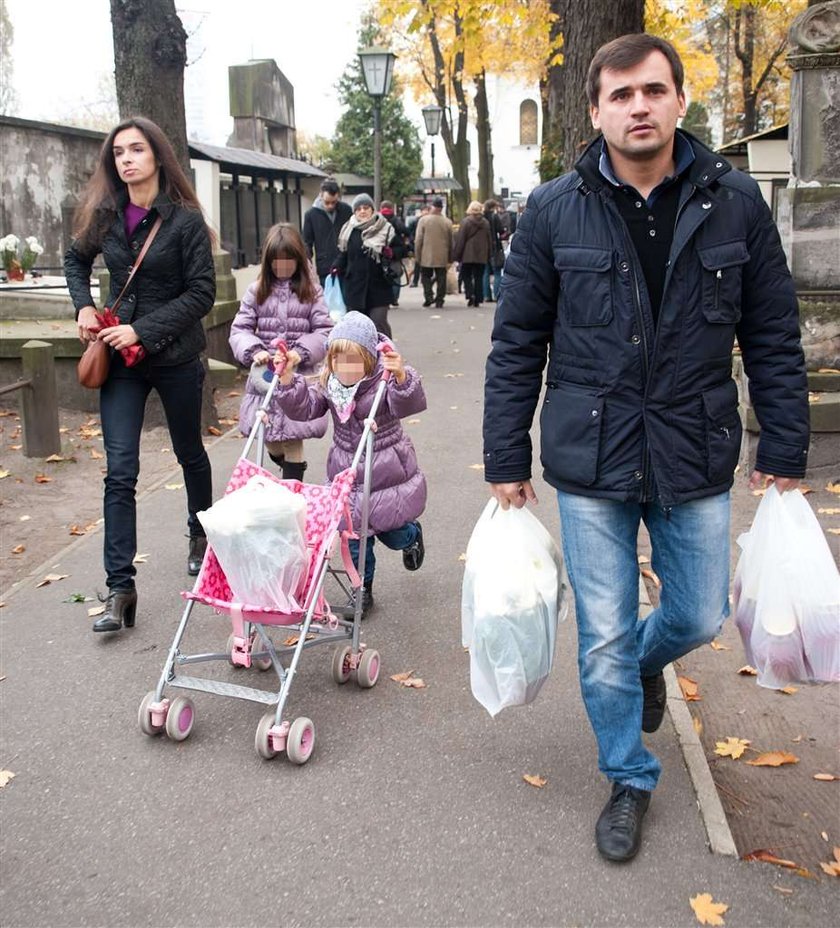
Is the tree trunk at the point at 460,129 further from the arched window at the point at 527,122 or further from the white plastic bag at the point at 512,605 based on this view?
the arched window at the point at 527,122

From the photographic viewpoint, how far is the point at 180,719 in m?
4.20

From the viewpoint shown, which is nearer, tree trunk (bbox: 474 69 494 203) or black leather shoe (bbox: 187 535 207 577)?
black leather shoe (bbox: 187 535 207 577)

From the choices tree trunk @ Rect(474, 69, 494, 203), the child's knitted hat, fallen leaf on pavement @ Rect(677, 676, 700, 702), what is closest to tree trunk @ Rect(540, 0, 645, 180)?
the child's knitted hat

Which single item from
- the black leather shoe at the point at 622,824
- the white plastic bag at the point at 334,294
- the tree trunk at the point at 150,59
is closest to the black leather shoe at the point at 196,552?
the black leather shoe at the point at 622,824

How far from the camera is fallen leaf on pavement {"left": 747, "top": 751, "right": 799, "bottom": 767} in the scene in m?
4.17

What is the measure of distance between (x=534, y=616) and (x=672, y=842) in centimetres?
76

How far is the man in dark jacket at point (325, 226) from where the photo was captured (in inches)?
544

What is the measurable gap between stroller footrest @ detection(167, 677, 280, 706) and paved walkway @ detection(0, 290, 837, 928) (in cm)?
21

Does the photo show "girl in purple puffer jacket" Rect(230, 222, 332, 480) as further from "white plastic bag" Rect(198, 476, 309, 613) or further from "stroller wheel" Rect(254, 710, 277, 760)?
"stroller wheel" Rect(254, 710, 277, 760)

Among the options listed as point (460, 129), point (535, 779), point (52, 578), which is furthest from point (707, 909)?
point (460, 129)

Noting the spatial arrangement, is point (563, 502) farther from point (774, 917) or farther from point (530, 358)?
point (774, 917)

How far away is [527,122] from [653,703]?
7567cm

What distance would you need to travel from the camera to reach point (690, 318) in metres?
3.29

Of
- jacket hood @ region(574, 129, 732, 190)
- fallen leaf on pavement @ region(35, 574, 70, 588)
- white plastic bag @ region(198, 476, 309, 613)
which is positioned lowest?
fallen leaf on pavement @ region(35, 574, 70, 588)
